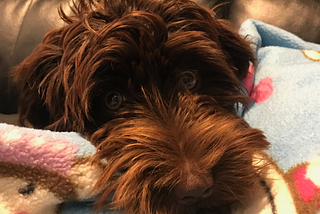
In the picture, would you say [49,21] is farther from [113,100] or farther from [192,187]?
[192,187]

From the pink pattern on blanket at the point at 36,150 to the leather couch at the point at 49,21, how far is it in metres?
1.52

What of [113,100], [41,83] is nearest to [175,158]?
[113,100]

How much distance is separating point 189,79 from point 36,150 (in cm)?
65

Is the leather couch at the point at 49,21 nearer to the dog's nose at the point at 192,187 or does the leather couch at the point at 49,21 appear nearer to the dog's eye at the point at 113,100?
the dog's eye at the point at 113,100

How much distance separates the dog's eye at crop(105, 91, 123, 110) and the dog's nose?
473 millimetres

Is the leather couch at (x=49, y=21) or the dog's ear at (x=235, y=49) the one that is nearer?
the dog's ear at (x=235, y=49)

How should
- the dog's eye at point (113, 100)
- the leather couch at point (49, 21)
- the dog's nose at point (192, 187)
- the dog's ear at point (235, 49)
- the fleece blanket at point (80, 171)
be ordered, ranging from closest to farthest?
the dog's nose at point (192, 187)
the fleece blanket at point (80, 171)
the dog's eye at point (113, 100)
the dog's ear at point (235, 49)
the leather couch at point (49, 21)

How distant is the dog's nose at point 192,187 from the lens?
33.5 inches

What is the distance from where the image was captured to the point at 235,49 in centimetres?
151

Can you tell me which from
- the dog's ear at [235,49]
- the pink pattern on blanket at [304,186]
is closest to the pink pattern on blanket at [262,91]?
the dog's ear at [235,49]

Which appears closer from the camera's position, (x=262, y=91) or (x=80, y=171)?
(x=80, y=171)

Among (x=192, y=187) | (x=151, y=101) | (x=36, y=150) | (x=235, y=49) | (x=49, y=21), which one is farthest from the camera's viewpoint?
(x=49, y=21)

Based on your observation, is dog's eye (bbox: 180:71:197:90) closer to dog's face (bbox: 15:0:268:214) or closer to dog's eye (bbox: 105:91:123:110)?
dog's face (bbox: 15:0:268:214)

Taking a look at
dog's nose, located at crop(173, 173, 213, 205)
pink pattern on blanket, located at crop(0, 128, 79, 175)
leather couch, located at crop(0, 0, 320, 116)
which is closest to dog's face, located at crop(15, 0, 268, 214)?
dog's nose, located at crop(173, 173, 213, 205)
